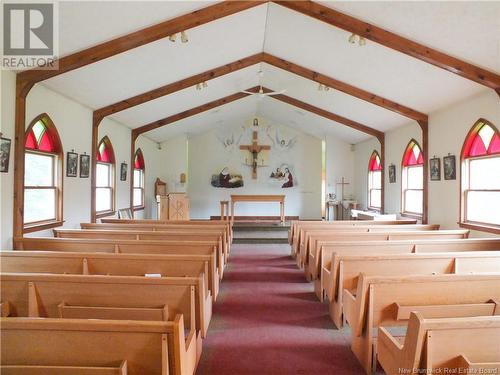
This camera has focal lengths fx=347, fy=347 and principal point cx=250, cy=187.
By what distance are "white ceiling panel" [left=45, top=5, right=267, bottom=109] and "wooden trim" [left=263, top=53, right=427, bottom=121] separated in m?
0.55

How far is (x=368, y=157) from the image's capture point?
403 inches

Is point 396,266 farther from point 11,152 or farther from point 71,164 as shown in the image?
point 71,164

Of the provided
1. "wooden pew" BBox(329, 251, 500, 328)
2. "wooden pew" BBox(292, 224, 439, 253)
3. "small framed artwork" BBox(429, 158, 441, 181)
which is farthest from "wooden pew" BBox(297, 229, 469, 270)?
"small framed artwork" BBox(429, 158, 441, 181)

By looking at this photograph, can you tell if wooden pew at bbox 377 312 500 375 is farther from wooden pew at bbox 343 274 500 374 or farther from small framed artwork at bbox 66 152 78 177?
small framed artwork at bbox 66 152 78 177

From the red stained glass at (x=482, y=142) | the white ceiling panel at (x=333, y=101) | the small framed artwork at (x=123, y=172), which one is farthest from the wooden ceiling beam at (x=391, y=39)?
the small framed artwork at (x=123, y=172)

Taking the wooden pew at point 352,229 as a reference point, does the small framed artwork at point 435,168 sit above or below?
above

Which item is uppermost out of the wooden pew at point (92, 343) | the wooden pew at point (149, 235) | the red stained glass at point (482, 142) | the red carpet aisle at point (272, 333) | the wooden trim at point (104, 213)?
the red stained glass at point (482, 142)

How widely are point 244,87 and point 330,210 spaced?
519 cm

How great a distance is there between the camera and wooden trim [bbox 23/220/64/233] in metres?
4.64

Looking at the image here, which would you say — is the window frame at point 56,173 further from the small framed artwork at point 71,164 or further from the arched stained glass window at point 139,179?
the arched stained glass window at point 139,179

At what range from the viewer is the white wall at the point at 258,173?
1167 centimetres

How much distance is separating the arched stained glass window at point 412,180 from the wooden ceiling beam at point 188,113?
3.97 meters

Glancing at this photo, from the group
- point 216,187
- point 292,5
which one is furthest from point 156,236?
point 216,187

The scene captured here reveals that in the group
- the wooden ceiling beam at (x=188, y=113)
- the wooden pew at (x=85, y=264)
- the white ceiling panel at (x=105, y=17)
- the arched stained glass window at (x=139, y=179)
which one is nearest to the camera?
the wooden pew at (x=85, y=264)
